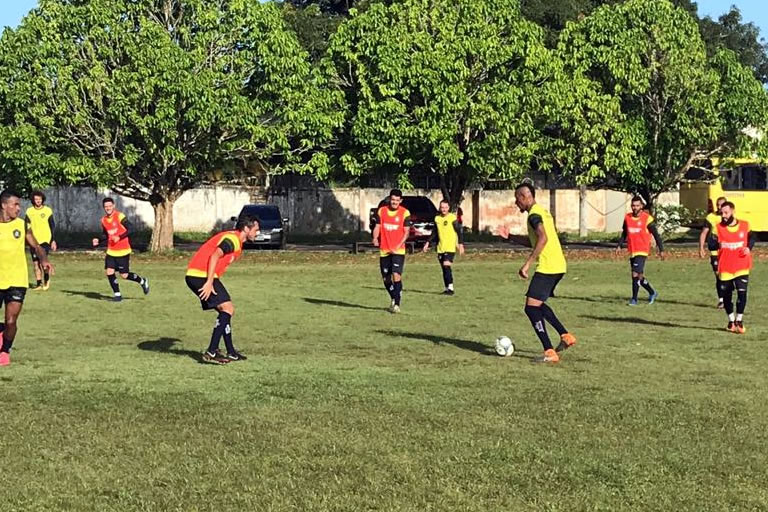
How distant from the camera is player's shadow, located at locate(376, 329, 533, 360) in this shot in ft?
43.9

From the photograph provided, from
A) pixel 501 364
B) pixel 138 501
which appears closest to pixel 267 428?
pixel 138 501

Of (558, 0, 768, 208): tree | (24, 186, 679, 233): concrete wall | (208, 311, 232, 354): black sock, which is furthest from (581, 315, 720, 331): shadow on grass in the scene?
(24, 186, 679, 233): concrete wall

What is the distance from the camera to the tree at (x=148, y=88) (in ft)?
105

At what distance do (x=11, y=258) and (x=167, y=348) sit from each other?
2366mm

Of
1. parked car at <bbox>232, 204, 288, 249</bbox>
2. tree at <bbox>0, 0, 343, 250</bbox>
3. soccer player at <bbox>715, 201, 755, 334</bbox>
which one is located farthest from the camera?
parked car at <bbox>232, 204, 288, 249</bbox>

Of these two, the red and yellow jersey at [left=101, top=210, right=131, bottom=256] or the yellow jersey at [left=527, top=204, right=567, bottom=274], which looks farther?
the red and yellow jersey at [left=101, top=210, right=131, bottom=256]

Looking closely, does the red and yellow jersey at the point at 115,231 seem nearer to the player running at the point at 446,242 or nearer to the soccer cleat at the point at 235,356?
the player running at the point at 446,242

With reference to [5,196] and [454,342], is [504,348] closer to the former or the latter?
[454,342]

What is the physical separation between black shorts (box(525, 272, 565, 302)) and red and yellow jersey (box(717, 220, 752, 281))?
4.13 metres

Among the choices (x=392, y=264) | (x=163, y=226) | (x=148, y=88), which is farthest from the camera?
(x=163, y=226)

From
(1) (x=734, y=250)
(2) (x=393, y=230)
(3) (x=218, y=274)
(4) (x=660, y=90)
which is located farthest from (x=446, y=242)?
(4) (x=660, y=90)

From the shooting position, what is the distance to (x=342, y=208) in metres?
50.8

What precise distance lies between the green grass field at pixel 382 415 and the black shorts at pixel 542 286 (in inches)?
Result: 31.1

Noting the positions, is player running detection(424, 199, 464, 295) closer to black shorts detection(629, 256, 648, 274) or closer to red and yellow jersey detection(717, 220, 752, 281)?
black shorts detection(629, 256, 648, 274)
